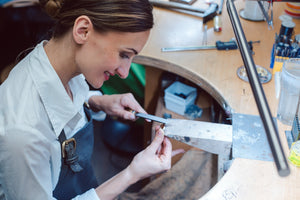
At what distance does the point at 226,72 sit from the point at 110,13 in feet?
2.44

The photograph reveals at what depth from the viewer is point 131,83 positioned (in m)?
2.18

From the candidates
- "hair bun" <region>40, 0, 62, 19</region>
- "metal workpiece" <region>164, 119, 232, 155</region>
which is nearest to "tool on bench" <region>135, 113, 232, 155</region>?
"metal workpiece" <region>164, 119, 232, 155</region>

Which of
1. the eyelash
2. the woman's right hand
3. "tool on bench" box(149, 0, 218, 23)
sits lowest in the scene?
the woman's right hand

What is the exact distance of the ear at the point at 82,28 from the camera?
0.92 metres

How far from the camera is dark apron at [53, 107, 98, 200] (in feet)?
4.06

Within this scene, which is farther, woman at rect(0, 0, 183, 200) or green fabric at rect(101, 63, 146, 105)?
green fabric at rect(101, 63, 146, 105)

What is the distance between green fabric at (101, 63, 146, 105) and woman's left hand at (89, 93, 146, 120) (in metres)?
0.63

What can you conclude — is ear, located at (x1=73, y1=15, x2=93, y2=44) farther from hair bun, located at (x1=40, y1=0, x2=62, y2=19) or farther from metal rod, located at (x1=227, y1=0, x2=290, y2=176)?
metal rod, located at (x1=227, y1=0, x2=290, y2=176)

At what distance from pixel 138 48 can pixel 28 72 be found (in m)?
0.37

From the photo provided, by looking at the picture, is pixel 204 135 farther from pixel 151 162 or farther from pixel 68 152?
pixel 68 152

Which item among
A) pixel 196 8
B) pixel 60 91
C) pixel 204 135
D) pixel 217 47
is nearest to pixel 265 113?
pixel 204 135

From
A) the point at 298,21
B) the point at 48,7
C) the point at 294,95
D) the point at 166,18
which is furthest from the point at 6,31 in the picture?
the point at 294,95

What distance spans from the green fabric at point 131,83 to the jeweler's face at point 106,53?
1.03 meters

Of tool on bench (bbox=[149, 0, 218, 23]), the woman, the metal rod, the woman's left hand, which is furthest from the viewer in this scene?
tool on bench (bbox=[149, 0, 218, 23])
